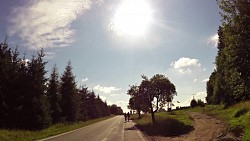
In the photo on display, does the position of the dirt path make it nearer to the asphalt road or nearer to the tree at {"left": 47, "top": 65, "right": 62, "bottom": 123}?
the asphalt road

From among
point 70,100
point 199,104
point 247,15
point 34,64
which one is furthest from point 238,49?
point 199,104

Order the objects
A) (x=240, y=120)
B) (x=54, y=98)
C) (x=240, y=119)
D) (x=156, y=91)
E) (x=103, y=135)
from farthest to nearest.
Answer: (x=54, y=98)
(x=156, y=91)
(x=103, y=135)
(x=240, y=119)
(x=240, y=120)

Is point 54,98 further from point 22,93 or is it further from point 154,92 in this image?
point 154,92

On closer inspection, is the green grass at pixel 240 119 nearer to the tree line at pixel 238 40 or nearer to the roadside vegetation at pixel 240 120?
the roadside vegetation at pixel 240 120

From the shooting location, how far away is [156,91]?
3212 cm

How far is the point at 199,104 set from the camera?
90.9 m

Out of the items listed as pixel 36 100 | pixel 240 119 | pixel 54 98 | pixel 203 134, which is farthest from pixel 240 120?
pixel 54 98

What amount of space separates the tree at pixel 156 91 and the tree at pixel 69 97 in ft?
82.5

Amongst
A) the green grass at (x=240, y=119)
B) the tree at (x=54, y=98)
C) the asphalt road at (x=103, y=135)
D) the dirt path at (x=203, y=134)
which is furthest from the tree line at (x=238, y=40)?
the tree at (x=54, y=98)

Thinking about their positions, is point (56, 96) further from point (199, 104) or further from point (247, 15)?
point (199, 104)

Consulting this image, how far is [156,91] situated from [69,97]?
97.5ft

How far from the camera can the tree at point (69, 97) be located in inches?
2240

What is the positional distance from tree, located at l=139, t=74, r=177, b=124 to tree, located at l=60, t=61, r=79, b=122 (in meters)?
25.2

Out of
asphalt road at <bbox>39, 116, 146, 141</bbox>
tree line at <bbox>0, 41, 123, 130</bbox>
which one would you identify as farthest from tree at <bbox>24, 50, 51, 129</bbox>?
asphalt road at <bbox>39, 116, 146, 141</bbox>
